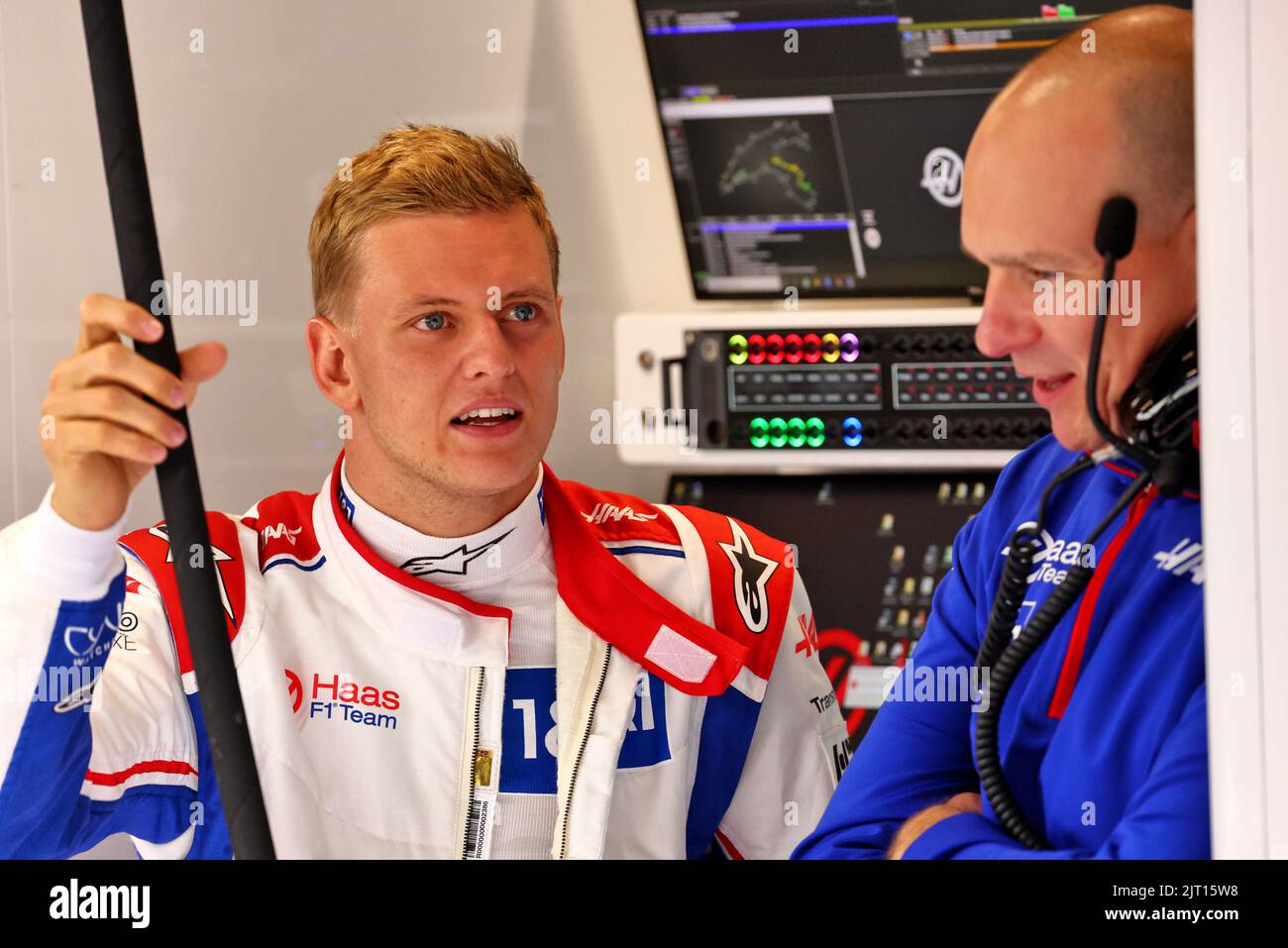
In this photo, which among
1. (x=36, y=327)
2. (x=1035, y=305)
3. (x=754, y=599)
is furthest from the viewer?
(x=754, y=599)

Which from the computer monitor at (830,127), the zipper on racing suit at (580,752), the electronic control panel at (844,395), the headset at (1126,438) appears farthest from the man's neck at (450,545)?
the computer monitor at (830,127)

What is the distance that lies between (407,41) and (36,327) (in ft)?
1.20

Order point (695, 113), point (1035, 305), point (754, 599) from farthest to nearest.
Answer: point (695, 113) → point (754, 599) → point (1035, 305)

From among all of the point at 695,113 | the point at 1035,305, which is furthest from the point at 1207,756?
the point at 695,113

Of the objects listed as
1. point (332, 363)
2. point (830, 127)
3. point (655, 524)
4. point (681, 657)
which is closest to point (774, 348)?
point (830, 127)

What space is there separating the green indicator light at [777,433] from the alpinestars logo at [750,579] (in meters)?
0.60

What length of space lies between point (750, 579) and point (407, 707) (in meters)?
0.34

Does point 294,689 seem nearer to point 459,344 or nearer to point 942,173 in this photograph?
point 459,344

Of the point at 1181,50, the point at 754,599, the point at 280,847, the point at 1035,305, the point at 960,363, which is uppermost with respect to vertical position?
the point at 1181,50

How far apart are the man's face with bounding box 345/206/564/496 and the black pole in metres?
0.24

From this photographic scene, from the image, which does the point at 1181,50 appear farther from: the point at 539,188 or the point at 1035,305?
the point at 539,188

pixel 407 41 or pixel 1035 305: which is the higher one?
pixel 407 41

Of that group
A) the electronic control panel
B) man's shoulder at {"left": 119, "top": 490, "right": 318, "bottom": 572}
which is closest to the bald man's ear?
man's shoulder at {"left": 119, "top": 490, "right": 318, "bottom": 572}
